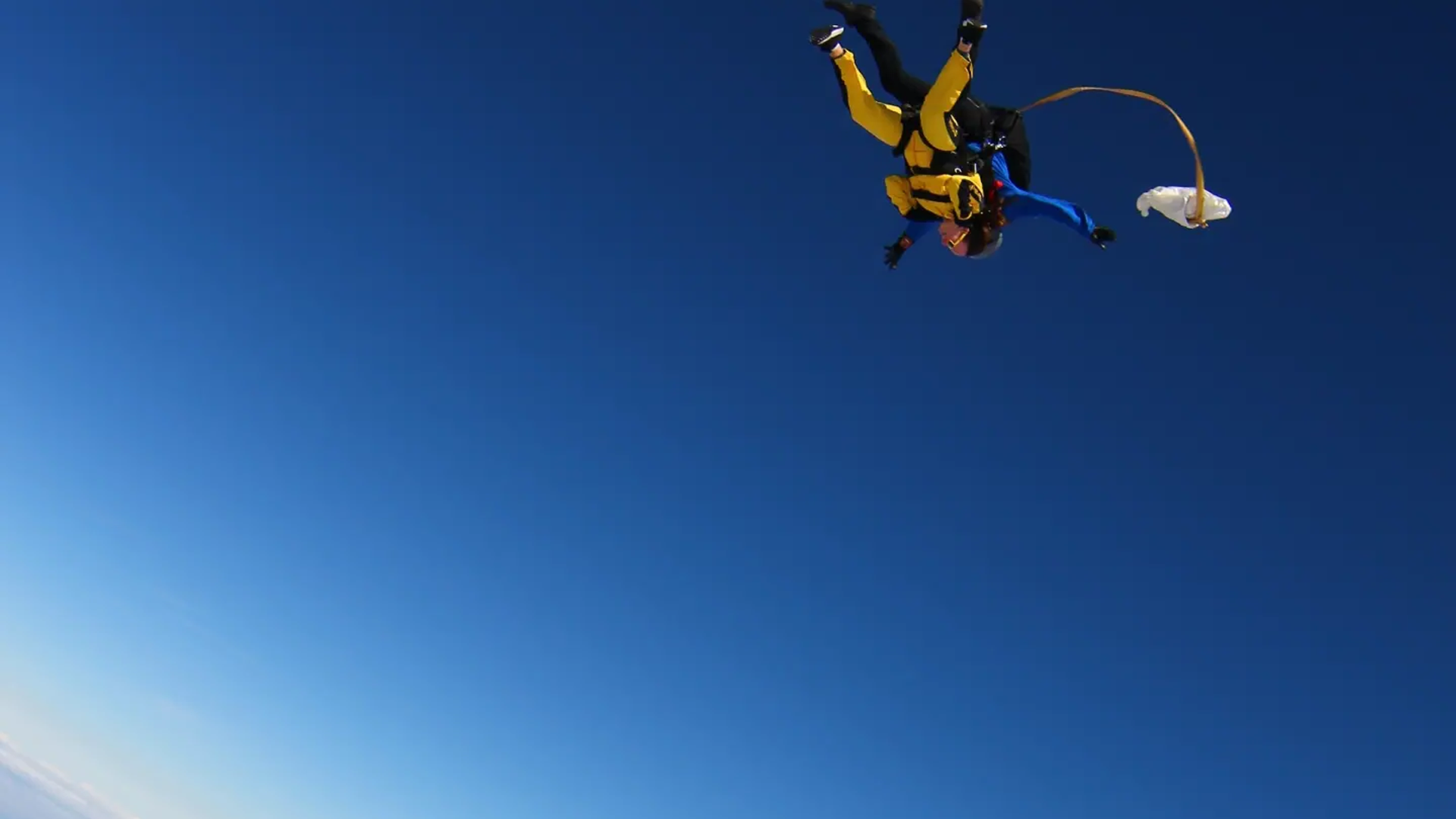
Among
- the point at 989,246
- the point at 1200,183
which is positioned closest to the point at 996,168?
the point at 989,246

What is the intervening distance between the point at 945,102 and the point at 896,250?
231cm

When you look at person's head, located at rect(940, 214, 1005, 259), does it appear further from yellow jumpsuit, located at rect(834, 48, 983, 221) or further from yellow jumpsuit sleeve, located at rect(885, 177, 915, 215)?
yellow jumpsuit sleeve, located at rect(885, 177, 915, 215)

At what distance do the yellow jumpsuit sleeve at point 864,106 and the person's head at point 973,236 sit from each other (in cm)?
101

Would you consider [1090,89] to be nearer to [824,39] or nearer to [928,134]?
[928,134]

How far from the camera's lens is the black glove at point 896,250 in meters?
9.40

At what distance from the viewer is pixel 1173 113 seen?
7.04 metres

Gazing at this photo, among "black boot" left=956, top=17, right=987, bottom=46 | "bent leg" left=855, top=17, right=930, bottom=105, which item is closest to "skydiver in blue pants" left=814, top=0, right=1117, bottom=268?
"bent leg" left=855, top=17, right=930, bottom=105

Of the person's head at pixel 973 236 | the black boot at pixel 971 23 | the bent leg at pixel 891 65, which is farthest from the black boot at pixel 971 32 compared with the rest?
Answer: the person's head at pixel 973 236

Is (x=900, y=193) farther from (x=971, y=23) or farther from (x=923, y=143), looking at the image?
(x=971, y=23)

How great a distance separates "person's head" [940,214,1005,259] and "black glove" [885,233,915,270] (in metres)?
0.76

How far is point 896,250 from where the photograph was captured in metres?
9.55

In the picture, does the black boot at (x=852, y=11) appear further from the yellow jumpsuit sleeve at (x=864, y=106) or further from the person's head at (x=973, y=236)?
the person's head at (x=973, y=236)

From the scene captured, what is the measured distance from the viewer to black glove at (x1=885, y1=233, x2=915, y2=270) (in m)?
9.40

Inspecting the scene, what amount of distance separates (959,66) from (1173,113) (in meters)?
1.76
